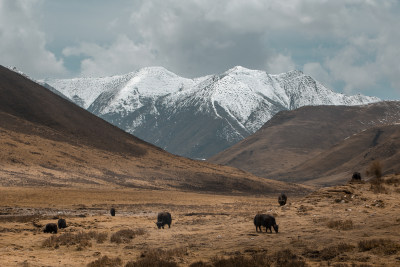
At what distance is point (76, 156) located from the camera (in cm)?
Result: 12725

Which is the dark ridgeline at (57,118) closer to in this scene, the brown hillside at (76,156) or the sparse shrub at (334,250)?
the brown hillside at (76,156)

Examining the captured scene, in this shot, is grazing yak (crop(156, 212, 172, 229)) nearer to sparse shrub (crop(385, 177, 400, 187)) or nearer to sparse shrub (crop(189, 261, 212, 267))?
sparse shrub (crop(189, 261, 212, 267))

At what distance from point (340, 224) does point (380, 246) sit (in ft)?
18.1

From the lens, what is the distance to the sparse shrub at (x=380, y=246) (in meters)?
19.5

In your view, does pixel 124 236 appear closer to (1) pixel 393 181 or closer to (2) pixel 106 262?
(2) pixel 106 262

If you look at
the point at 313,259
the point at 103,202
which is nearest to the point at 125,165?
the point at 103,202

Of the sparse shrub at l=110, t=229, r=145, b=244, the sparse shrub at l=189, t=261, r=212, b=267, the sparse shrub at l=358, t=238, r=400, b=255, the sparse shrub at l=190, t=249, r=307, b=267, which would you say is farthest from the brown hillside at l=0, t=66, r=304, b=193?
the sparse shrub at l=358, t=238, r=400, b=255

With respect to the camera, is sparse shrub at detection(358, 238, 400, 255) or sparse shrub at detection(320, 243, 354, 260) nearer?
sparse shrub at detection(358, 238, 400, 255)

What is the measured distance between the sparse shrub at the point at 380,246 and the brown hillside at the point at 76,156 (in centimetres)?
7285

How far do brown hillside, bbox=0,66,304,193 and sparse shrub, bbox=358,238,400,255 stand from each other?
72852 mm

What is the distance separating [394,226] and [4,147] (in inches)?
4125

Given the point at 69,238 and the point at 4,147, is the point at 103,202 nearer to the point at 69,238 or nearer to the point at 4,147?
the point at 69,238

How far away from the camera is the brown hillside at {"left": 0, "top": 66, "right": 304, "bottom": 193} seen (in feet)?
348

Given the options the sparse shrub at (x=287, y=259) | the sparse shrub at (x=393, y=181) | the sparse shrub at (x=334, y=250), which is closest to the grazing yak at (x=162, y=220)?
the sparse shrub at (x=287, y=259)
